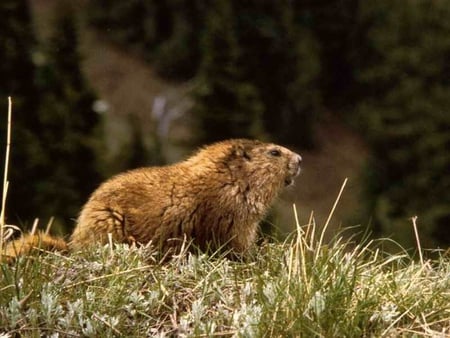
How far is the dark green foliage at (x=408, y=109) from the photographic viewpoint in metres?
40.2

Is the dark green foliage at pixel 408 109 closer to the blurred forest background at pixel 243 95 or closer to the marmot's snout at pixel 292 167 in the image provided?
the blurred forest background at pixel 243 95

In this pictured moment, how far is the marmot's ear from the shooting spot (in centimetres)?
884

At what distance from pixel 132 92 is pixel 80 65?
22229 mm

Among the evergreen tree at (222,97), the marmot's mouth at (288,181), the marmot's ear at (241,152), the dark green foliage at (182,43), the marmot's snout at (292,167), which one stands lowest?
the dark green foliage at (182,43)

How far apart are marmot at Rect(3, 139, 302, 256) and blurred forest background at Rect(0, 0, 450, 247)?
1901 cm

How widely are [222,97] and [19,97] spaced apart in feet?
19.6

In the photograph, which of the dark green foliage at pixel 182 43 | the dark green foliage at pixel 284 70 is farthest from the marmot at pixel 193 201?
the dark green foliage at pixel 182 43

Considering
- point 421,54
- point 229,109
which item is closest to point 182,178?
point 229,109

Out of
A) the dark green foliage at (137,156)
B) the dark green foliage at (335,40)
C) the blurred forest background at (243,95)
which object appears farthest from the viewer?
the dark green foliage at (335,40)

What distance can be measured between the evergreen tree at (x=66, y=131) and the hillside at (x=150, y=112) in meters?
12.1

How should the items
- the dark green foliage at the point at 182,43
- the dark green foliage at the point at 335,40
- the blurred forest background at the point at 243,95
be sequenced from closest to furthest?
the blurred forest background at the point at 243,95, the dark green foliage at the point at 182,43, the dark green foliage at the point at 335,40

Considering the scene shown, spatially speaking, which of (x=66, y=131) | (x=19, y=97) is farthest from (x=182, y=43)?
(x=66, y=131)

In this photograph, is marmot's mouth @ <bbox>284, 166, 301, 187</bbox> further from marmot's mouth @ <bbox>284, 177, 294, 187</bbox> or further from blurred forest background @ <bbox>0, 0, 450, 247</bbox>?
blurred forest background @ <bbox>0, 0, 450, 247</bbox>

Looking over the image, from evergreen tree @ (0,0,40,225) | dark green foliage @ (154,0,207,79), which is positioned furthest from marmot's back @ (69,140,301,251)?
dark green foliage @ (154,0,207,79)
